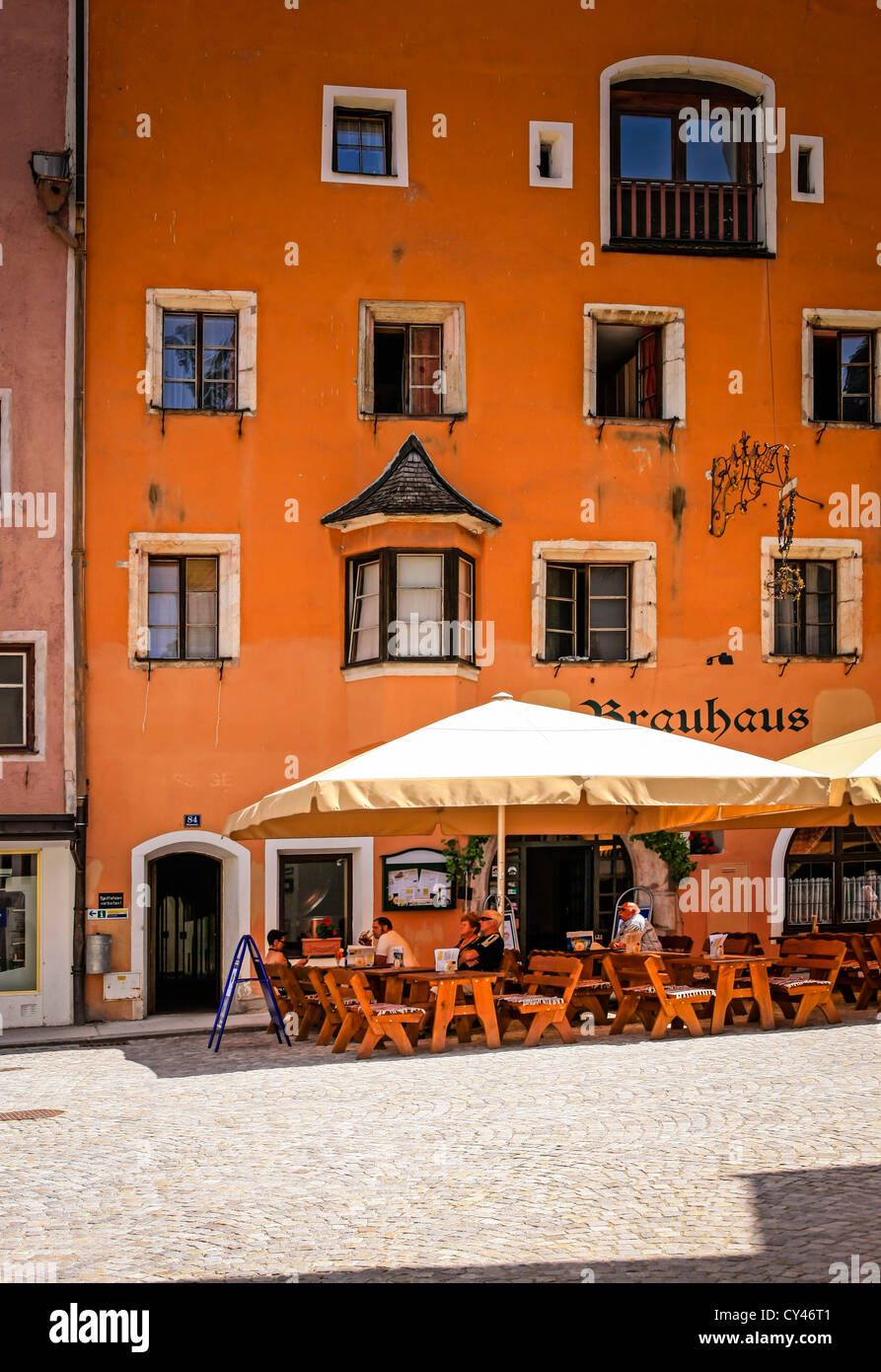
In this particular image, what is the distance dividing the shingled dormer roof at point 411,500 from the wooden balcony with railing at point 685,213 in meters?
4.27

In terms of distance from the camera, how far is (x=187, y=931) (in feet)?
70.5

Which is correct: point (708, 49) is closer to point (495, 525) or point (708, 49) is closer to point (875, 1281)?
point (495, 525)

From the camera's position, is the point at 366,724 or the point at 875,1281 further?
the point at 366,724

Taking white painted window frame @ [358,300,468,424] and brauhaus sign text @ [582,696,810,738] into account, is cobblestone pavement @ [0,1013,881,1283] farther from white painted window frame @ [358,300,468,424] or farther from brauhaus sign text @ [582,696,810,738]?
white painted window frame @ [358,300,468,424]

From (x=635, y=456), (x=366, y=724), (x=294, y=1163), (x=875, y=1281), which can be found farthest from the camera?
(x=635, y=456)

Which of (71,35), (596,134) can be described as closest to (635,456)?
(596,134)

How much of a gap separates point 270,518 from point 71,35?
679 centimetres

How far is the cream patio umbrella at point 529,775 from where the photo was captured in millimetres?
13586

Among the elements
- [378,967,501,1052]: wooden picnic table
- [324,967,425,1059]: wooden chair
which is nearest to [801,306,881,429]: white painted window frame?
[378,967,501,1052]: wooden picnic table

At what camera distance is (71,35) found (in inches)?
835

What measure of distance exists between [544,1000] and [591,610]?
827 cm

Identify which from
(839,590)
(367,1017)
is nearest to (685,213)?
(839,590)

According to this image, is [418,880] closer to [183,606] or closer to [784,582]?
[183,606]

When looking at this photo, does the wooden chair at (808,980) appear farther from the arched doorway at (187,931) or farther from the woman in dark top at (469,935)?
the arched doorway at (187,931)
